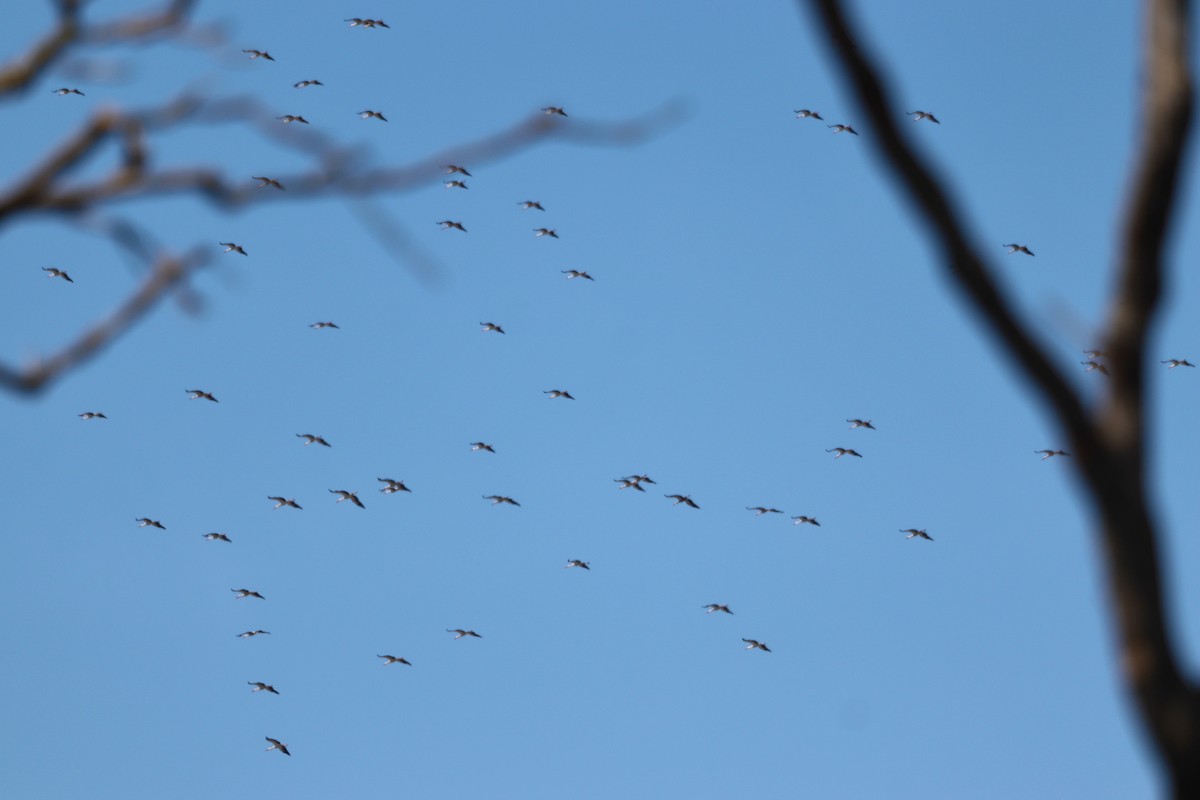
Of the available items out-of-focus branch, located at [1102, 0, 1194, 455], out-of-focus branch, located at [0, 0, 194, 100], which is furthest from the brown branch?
out-of-focus branch, located at [1102, 0, 1194, 455]

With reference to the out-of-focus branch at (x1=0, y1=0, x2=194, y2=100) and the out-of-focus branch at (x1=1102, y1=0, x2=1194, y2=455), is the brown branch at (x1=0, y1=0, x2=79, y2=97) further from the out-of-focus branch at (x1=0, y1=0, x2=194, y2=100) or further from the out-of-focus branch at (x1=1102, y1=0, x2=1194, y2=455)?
the out-of-focus branch at (x1=1102, y1=0, x2=1194, y2=455)

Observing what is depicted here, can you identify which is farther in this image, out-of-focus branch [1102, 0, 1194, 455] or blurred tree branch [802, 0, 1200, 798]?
out-of-focus branch [1102, 0, 1194, 455]

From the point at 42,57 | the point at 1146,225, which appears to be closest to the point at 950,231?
the point at 1146,225

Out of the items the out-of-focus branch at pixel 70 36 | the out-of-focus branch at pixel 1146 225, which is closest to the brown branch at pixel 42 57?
the out-of-focus branch at pixel 70 36

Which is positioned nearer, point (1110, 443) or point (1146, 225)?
point (1110, 443)

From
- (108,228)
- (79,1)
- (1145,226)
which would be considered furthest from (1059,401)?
(79,1)

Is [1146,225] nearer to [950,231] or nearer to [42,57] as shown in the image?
[950,231]

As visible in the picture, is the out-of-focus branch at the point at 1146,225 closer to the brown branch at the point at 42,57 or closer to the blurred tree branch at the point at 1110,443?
the blurred tree branch at the point at 1110,443

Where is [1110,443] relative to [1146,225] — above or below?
below

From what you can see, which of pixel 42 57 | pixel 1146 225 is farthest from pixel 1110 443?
pixel 42 57

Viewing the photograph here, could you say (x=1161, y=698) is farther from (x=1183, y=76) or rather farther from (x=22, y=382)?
(x=22, y=382)

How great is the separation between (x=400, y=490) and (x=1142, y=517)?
7024 centimetres

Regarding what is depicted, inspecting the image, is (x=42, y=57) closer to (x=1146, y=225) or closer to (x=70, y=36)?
(x=70, y=36)

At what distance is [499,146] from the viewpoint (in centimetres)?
526
